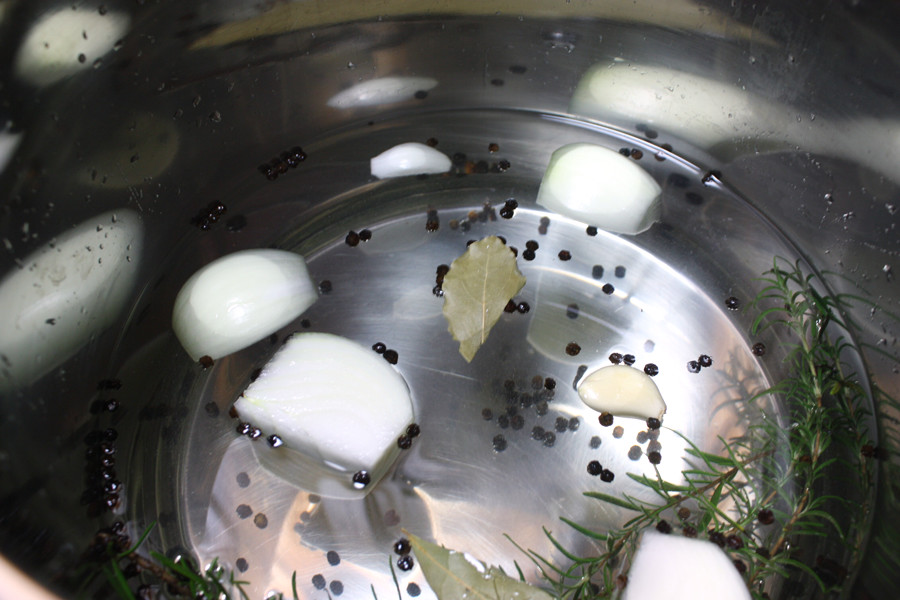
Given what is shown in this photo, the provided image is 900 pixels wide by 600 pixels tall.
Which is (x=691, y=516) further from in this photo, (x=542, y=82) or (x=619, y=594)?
(x=542, y=82)

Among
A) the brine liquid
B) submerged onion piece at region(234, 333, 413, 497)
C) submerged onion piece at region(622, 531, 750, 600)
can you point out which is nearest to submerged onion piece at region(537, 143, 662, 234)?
the brine liquid

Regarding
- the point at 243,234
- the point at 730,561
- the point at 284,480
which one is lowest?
the point at 284,480

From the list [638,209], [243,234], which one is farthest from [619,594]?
[243,234]

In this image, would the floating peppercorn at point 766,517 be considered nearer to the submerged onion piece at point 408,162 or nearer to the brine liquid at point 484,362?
the brine liquid at point 484,362

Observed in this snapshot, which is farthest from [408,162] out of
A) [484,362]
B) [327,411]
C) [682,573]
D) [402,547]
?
[682,573]

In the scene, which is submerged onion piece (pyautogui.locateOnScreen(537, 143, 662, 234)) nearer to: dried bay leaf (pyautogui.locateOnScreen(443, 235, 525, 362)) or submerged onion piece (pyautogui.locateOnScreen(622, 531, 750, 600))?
dried bay leaf (pyautogui.locateOnScreen(443, 235, 525, 362))

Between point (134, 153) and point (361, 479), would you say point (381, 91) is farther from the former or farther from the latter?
point (361, 479)

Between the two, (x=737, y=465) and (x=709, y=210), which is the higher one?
(x=709, y=210)
